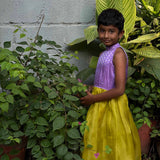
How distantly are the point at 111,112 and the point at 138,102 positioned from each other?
42 centimetres

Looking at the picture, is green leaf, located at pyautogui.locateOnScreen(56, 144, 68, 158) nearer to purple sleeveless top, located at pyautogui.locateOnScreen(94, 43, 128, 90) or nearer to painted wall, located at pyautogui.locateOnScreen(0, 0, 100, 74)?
purple sleeveless top, located at pyautogui.locateOnScreen(94, 43, 128, 90)

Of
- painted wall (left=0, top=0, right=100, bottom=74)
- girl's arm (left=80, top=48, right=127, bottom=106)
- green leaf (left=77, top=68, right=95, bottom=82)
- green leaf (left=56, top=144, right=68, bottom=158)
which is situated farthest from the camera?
painted wall (left=0, top=0, right=100, bottom=74)

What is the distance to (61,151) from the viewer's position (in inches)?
55.6

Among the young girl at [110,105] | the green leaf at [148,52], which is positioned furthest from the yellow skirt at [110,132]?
the green leaf at [148,52]

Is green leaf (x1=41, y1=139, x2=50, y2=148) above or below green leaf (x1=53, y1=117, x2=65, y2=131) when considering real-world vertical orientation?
below

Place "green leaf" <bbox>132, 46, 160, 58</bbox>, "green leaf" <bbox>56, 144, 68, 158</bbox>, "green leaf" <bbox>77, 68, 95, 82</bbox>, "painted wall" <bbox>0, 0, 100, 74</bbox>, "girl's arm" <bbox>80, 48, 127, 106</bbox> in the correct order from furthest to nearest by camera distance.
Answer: "painted wall" <bbox>0, 0, 100, 74</bbox> → "green leaf" <bbox>77, 68, 95, 82</bbox> → "green leaf" <bbox>132, 46, 160, 58</bbox> → "girl's arm" <bbox>80, 48, 127, 106</bbox> → "green leaf" <bbox>56, 144, 68, 158</bbox>

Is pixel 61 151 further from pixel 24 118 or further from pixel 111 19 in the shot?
pixel 111 19

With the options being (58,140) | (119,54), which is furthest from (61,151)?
(119,54)

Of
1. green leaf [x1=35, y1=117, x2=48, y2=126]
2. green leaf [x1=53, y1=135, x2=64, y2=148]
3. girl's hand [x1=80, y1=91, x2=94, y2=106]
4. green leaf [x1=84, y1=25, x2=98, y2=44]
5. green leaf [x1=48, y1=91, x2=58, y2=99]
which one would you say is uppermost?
green leaf [x1=84, y1=25, x2=98, y2=44]

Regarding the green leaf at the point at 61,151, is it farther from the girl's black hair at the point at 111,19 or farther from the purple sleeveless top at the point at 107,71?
the girl's black hair at the point at 111,19

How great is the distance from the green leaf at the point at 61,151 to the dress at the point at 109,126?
1.00 feet

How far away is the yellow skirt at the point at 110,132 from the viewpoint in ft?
5.62

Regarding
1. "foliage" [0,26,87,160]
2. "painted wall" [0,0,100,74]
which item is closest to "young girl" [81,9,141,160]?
"foliage" [0,26,87,160]

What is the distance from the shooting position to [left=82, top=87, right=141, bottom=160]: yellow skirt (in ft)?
5.62
